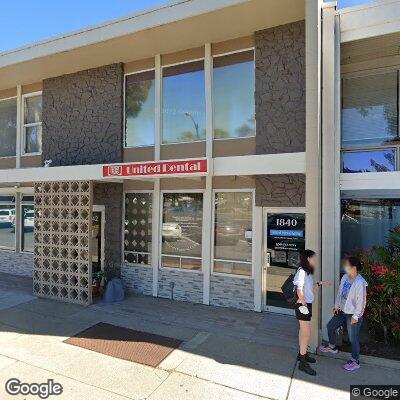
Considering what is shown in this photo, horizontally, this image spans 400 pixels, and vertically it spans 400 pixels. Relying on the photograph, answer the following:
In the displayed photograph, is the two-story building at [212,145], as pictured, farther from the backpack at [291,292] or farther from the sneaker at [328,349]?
the backpack at [291,292]

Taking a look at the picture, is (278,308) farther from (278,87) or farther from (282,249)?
(278,87)

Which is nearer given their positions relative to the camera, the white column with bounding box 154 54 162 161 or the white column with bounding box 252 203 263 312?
the white column with bounding box 252 203 263 312

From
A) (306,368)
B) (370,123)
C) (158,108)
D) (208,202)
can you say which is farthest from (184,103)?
(306,368)

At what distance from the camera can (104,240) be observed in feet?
28.8

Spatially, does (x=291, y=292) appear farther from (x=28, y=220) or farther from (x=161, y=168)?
(x=28, y=220)

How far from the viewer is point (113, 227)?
28.4 ft

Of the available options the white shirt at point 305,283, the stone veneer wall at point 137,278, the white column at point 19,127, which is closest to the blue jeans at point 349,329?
the white shirt at point 305,283

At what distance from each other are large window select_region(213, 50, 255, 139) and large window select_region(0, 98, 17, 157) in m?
6.88

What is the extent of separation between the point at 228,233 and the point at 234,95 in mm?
3075

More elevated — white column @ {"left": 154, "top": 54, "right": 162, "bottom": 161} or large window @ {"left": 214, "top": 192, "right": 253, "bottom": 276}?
white column @ {"left": 154, "top": 54, "right": 162, "bottom": 161}

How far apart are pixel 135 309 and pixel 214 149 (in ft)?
12.8

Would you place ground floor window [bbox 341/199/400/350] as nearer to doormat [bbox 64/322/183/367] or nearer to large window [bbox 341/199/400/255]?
large window [bbox 341/199/400/255]

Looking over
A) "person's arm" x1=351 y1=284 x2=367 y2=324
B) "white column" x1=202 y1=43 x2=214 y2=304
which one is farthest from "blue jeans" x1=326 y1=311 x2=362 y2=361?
"white column" x1=202 y1=43 x2=214 y2=304

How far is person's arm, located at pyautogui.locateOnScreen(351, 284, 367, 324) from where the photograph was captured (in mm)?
4691
